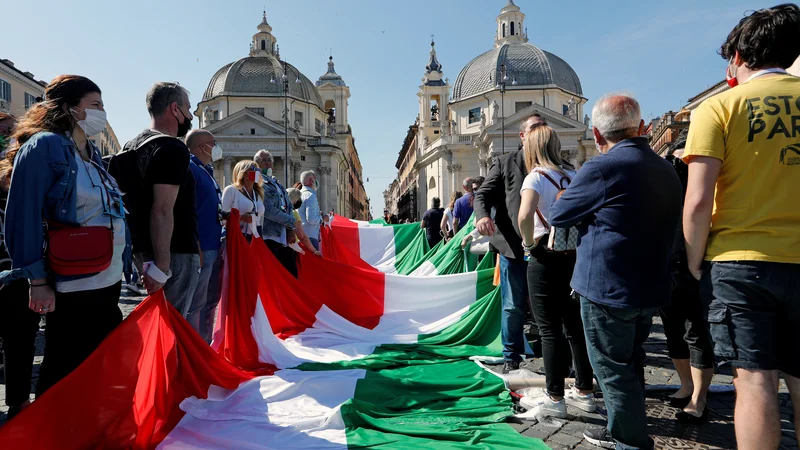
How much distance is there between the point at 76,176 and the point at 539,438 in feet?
10.3

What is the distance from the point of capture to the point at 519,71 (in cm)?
5194

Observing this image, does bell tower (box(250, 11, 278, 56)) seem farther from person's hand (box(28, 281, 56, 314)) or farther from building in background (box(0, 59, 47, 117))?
person's hand (box(28, 281, 56, 314))

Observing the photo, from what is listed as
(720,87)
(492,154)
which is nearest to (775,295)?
→ (492,154)

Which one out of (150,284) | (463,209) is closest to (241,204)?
(150,284)

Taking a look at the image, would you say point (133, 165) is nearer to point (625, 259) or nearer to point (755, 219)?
point (625, 259)

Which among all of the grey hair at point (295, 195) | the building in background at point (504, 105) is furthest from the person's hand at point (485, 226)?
the building in background at point (504, 105)

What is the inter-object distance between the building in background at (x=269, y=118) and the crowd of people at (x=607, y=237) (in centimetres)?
4600

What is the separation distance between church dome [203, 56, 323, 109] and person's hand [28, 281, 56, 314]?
2152 inches

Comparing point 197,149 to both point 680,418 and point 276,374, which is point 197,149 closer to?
point 276,374

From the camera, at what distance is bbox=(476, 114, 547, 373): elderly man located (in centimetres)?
425

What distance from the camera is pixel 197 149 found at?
441 centimetres

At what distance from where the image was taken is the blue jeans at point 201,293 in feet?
13.2

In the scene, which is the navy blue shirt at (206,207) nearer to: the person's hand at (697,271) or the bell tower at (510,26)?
the person's hand at (697,271)

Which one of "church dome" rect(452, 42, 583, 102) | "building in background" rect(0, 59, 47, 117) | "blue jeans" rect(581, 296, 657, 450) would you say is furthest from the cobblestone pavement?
"church dome" rect(452, 42, 583, 102)
